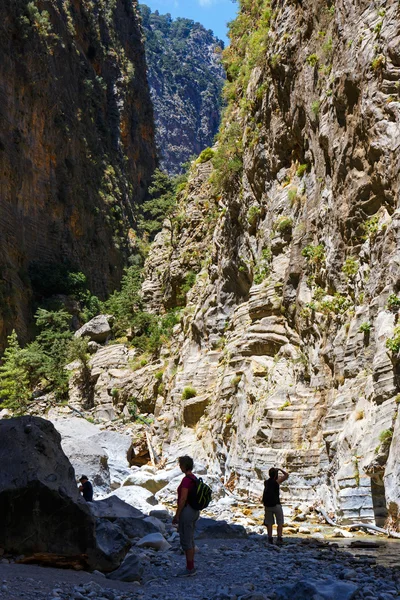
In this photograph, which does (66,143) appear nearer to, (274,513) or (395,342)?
(395,342)

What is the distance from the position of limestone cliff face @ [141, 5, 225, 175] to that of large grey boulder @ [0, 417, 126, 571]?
109m

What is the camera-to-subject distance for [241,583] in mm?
6391

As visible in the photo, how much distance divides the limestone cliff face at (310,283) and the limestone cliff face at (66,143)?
18.6m

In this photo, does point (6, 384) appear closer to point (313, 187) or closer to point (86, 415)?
point (86, 415)

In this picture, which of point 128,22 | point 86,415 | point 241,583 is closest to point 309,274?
point 241,583

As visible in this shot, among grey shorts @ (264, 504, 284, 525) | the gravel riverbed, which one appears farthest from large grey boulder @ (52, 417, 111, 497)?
the gravel riverbed

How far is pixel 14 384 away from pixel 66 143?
74.2 feet

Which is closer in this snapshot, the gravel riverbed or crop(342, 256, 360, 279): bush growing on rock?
the gravel riverbed

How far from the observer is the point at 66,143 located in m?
48.3

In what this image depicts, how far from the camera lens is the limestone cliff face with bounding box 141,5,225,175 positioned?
12153cm

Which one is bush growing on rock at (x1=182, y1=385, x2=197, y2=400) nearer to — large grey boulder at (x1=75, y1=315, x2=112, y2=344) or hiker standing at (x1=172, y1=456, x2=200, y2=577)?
large grey boulder at (x1=75, y1=315, x2=112, y2=344)

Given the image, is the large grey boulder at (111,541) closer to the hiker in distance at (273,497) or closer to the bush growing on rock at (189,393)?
the hiker in distance at (273,497)

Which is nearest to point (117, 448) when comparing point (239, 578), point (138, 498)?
point (138, 498)

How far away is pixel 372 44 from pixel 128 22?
6226cm
